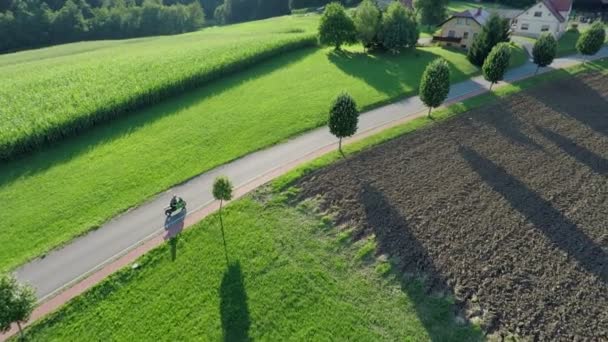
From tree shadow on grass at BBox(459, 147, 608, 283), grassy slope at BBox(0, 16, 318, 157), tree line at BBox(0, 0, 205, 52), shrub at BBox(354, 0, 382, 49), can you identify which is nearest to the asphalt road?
tree shadow on grass at BBox(459, 147, 608, 283)

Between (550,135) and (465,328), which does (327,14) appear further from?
(465,328)

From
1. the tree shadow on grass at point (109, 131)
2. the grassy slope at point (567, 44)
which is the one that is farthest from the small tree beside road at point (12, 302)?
the grassy slope at point (567, 44)

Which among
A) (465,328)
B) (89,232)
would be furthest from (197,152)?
(465,328)

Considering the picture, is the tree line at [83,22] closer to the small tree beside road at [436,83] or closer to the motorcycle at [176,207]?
the motorcycle at [176,207]

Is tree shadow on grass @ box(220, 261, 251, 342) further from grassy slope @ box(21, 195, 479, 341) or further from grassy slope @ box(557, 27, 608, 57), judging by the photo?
grassy slope @ box(557, 27, 608, 57)

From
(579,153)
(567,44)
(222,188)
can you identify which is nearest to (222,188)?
(222,188)

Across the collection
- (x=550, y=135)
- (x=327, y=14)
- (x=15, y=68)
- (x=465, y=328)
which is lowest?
(x=465, y=328)
